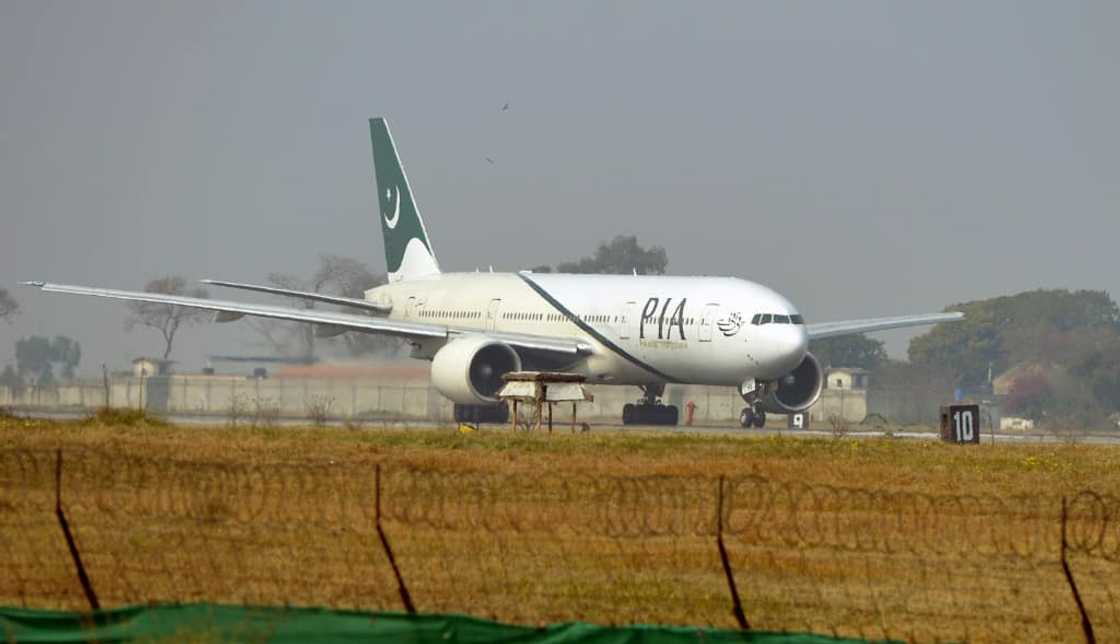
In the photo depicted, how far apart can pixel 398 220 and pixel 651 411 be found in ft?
39.6

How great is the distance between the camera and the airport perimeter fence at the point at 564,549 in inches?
572

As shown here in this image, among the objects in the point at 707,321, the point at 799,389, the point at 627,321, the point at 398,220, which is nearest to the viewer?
the point at 707,321

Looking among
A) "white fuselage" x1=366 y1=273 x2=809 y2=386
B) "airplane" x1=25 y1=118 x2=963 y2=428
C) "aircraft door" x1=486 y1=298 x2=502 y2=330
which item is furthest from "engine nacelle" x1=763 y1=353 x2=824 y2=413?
"aircraft door" x1=486 y1=298 x2=502 y2=330

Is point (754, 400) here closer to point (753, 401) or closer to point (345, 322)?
point (753, 401)

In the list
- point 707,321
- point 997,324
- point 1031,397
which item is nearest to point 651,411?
point 707,321

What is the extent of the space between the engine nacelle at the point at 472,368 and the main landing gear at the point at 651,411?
4.36 metres

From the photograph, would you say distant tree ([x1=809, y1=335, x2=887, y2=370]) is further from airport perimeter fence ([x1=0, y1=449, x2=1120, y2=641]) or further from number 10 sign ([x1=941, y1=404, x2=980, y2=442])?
airport perimeter fence ([x1=0, y1=449, x2=1120, y2=641])

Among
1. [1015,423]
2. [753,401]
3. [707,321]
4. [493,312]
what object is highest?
[493,312]

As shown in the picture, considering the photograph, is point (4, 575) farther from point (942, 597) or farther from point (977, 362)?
point (977, 362)

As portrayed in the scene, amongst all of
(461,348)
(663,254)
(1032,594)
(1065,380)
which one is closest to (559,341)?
(461,348)

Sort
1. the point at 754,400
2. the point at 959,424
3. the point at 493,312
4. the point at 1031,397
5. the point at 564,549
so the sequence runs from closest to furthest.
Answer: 1. the point at 564,549
2. the point at 959,424
3. the point at 754,400
4. the point at 493,312
5. the point at 1031,397

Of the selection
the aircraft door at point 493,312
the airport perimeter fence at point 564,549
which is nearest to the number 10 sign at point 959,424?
the airport perimeter fence at point 564,549

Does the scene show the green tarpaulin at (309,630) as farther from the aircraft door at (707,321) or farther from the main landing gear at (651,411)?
the main landing gear at (651,411)

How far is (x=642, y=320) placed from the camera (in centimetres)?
4591
